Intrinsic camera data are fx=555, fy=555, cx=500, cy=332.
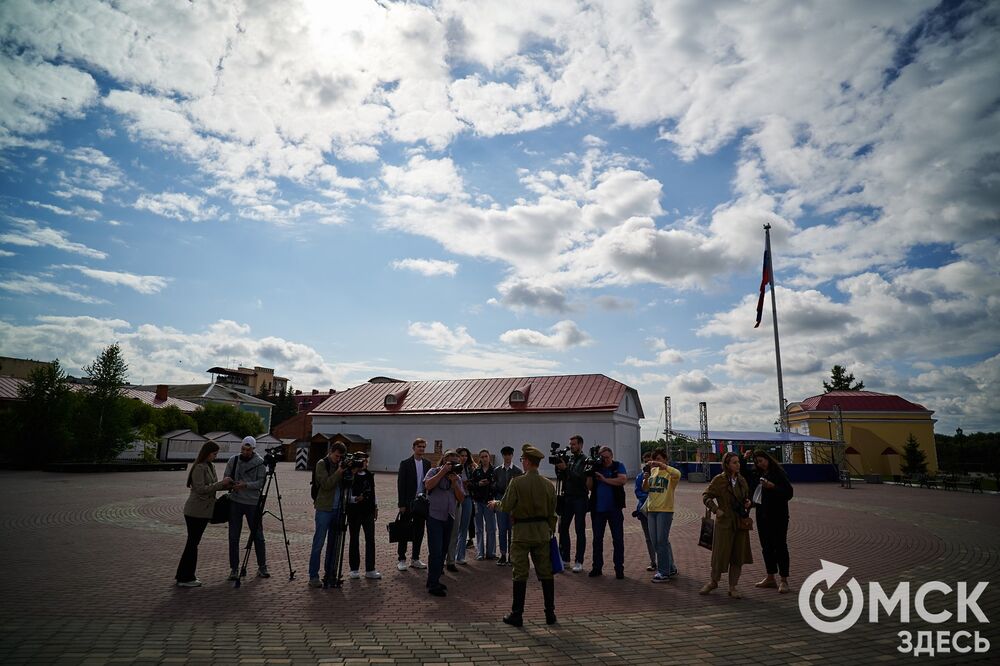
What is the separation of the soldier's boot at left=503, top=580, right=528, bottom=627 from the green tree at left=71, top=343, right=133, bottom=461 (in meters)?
39.8

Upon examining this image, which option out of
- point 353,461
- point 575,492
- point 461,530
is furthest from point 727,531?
point 353,461

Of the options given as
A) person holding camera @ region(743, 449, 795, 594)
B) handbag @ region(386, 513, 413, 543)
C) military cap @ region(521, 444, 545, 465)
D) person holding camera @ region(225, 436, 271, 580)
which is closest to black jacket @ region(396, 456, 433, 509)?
handbag @ region(386, 513, 413, 543)

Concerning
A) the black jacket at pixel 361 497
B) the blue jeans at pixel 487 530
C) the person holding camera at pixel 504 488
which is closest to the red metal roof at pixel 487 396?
the blue jeans at pixel 487 530

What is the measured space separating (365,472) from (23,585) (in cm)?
448

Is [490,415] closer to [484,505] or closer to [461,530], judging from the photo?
[484,505]

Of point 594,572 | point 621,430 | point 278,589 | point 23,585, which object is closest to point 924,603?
point 594,572

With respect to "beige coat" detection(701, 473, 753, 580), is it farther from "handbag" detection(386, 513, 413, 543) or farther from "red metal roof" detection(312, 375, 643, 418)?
"red metal roof" detection(312, 375, 643, 418)

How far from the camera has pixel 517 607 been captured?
607 cm

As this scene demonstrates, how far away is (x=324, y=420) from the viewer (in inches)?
1847

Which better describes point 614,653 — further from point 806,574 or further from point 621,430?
point 621,430

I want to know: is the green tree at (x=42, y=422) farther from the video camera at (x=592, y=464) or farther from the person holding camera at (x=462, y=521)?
the video camera at (x=592, y=464)

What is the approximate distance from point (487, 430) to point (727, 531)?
111 ft

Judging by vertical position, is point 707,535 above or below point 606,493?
below

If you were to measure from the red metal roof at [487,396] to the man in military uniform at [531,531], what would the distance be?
31.6 metres
